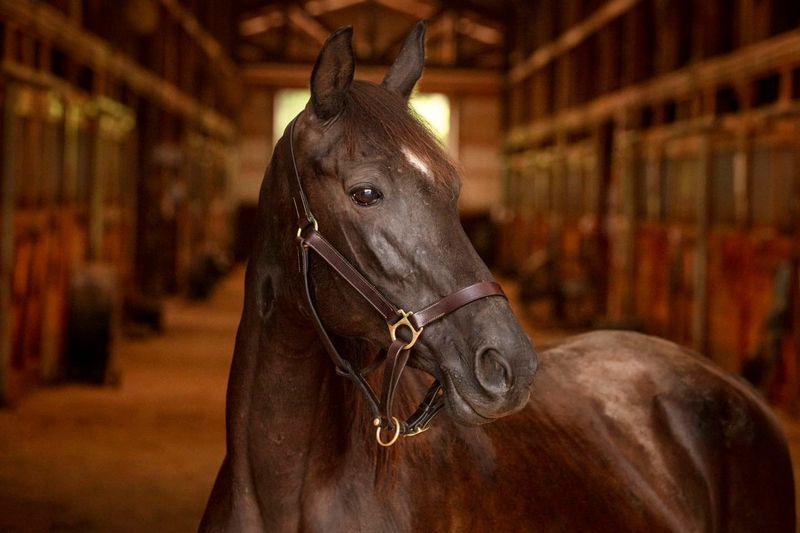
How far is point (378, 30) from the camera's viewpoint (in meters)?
25.8

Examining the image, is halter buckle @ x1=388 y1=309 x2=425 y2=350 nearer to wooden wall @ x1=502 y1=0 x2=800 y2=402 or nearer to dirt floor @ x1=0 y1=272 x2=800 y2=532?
dirt floor @ x1=0 y1=272 x2=800 y2=532

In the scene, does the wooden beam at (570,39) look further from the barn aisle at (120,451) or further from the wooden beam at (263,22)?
the barn aisle at (120,451)

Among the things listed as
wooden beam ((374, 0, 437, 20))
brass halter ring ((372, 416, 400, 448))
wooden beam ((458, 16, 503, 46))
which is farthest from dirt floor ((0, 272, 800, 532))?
wooden beam ((458, 16, 503, 46))

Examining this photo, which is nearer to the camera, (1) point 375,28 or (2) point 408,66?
(2) point 408,66

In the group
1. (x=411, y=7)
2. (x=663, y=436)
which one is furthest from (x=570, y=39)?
(x=663, y=436)

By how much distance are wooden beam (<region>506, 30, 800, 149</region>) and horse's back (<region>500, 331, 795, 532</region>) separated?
19.4 feet

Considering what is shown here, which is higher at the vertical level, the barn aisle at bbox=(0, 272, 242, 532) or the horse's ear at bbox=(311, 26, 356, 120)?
the horse's ear at bbox=(311, 26, 356, 120)

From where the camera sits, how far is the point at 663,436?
3021 millimetres

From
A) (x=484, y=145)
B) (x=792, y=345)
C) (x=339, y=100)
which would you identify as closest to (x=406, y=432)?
(x=339, y=100)

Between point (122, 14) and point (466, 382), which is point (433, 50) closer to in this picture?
point (122, 14)

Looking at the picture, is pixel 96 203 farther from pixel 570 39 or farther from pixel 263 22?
pixel 263 22

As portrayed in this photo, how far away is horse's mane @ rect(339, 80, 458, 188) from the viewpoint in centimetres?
206

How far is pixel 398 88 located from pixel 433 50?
24006mm

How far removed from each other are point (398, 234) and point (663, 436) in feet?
4.43
